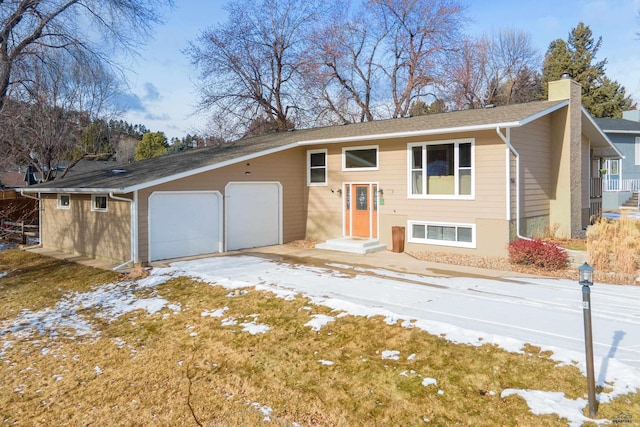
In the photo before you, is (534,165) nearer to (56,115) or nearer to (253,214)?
(253,214)

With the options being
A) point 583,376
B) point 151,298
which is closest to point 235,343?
point 151,298

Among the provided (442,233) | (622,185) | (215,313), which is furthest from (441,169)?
(622,185)

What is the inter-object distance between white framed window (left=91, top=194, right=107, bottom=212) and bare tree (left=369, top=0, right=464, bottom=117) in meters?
20.5

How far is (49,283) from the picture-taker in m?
10.6

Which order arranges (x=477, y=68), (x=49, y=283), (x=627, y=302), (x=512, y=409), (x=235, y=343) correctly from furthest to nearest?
(x=477, y=68) < (x=49, y=283) < (x=627, y=302) < (x=235, y=343) < (x=512, y=409)

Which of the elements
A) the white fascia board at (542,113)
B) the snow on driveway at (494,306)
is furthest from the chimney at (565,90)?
the snow on driveway at (494,306)

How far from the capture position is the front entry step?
12880 millimetres

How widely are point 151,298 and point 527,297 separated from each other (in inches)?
266

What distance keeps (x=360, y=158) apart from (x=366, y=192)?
1.11m

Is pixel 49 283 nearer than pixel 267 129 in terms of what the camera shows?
Yes

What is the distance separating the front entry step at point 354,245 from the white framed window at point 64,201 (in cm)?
828

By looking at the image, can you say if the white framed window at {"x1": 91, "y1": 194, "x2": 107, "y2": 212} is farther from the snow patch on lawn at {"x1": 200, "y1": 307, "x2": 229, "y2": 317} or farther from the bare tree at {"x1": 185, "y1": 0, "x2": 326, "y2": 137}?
the bare tree at {"x1": 185, "y1": 0, "x2": 326, "y2": 137}

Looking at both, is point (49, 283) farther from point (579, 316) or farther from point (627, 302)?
point (627, 302)

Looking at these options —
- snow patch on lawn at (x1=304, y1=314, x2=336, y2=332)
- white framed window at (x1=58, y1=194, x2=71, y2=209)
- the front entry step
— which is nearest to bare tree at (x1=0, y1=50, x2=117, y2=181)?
white framed window at (x1=58, y1=194, x2=71, y2=209)
